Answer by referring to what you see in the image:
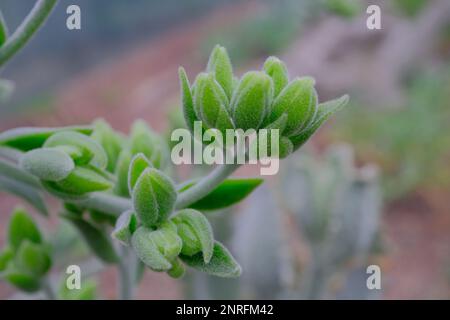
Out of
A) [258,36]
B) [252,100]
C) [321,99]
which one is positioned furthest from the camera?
[258,36]

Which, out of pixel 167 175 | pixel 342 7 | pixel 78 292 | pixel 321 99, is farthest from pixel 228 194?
pixel 321 99

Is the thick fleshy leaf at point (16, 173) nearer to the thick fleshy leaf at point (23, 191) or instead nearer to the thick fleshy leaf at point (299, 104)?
the thick fleshy leaf at point (23, 191)

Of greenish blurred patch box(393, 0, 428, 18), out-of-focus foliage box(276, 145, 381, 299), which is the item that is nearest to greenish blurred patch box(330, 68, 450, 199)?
greenish blurred patch box(393, 0, 428, 18)

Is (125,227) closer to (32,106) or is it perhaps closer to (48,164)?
(48,164)

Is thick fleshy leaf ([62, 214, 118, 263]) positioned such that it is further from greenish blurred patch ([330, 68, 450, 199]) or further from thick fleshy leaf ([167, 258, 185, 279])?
greenish blurred patch ([330, 68, 450, 199])

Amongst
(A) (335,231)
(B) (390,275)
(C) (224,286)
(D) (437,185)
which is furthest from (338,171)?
(D) (437,185)

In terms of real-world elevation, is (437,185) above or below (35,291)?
above
